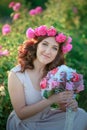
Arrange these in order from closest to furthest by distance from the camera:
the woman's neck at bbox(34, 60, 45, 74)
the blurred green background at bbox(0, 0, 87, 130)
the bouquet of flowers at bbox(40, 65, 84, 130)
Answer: the bouquet of flowers at bbox(40, 65, 84, 130) < the woman's neck at bbox(34, 60, 45, 74) < the blurred green background at bbox(0, 0, 87, 130)

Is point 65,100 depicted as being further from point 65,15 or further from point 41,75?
point 65,15

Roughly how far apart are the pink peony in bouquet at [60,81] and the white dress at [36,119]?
11.1 inches

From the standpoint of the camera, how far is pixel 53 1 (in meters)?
11.6

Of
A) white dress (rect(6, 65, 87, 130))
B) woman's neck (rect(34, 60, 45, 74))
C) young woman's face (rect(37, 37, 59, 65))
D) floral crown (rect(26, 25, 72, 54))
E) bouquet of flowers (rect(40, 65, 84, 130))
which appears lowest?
→ white dress (rect(6, 65, 87, 130))

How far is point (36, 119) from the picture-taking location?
4.81 meters

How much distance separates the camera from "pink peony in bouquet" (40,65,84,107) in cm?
442

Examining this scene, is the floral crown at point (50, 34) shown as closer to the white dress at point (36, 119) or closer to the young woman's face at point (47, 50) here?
the young woman's face at point (47, 50)

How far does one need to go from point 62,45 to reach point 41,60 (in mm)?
294

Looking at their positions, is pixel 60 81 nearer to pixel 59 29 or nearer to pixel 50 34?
pixel 50 34

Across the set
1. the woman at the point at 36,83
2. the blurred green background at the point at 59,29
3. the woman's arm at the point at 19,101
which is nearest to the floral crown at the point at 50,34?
the woman at the point at 36,83

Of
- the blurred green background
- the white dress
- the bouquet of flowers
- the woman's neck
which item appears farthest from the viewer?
the blurred green background

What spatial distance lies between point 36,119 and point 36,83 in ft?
1.19

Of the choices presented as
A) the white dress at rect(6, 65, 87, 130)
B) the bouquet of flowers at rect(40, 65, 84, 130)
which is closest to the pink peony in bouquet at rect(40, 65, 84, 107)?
the bouquet of flowers at rect(40, 65, 84, 130)

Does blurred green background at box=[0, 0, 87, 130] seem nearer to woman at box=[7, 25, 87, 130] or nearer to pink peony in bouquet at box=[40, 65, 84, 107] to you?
woman at box=[7, 25, 87, 130]
